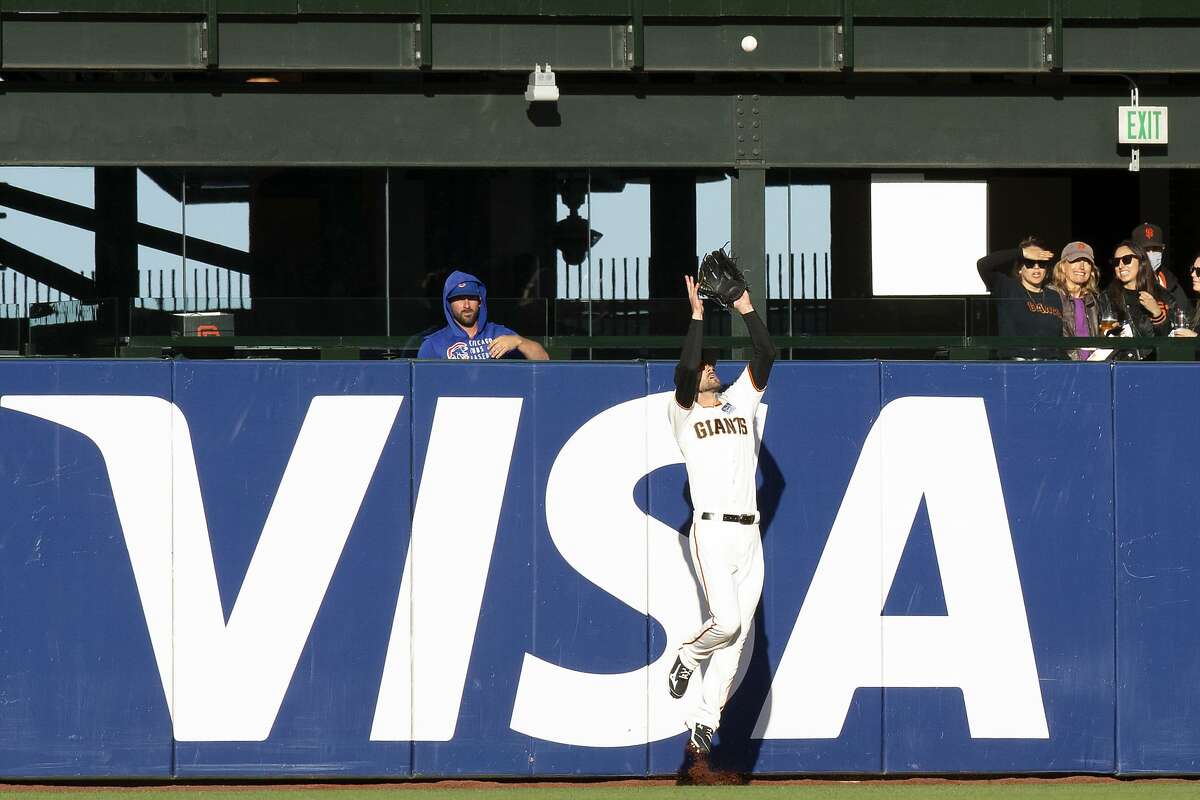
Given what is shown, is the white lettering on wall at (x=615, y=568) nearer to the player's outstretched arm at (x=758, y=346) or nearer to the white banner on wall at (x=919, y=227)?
the player's outstretched arm at (x=758, y=346)

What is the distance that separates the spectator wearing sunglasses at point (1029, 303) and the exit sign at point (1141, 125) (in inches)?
142

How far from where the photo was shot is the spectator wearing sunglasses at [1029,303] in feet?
32.8

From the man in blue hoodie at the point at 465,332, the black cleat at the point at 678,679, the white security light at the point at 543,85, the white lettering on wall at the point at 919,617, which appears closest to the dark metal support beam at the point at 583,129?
the white security light at the point at 543,85

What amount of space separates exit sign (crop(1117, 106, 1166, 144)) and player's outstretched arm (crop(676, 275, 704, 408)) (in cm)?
765

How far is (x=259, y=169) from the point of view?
15.5m

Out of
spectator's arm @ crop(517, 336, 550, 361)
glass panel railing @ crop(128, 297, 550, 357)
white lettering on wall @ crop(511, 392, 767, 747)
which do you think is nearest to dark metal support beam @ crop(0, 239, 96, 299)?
glass panel railing @ crop(128, 297, 550, 357)

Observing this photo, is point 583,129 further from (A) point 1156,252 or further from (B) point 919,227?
→ (A) point 1156,252

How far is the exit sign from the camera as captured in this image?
46.6 ft

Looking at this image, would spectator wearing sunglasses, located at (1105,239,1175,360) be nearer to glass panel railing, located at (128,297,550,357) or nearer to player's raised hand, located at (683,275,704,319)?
player's raised hand, located at (683,275,704,319)

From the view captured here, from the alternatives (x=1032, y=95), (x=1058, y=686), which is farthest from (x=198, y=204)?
(x=1058, y=686)

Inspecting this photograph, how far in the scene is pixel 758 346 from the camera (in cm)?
782

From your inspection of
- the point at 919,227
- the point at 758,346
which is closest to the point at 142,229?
the point at 919,227

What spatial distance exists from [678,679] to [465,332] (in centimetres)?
234

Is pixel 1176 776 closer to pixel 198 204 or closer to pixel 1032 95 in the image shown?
pixel 1032 95
